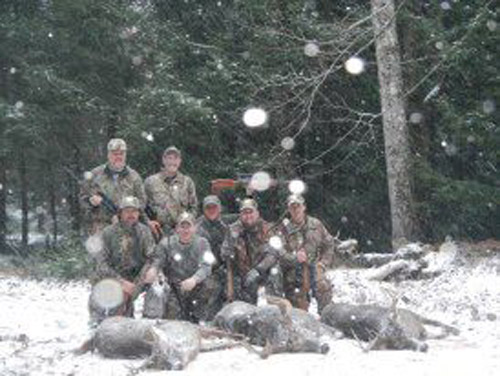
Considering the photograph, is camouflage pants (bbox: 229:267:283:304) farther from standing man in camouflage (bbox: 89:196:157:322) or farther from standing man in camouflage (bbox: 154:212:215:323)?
standing man in camouflage (bbox: 89:196:157:322)

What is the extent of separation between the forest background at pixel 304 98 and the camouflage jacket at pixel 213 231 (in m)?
4.98

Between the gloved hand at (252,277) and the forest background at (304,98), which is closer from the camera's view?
the gloved hand at (252,277)

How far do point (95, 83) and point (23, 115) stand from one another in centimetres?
220

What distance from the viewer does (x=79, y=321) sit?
37.2 feet

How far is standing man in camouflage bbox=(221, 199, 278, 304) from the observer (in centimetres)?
1054

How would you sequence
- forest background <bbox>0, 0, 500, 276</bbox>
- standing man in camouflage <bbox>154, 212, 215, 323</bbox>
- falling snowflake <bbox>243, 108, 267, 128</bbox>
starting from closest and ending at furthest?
standing man in camouflage <bbox>154, 212, 215, 323</bbox>
forest background <bbox>0, 0, 500, 276</bbox>
falling snowflake <bbox>243, 108, 267, 128</bbox>

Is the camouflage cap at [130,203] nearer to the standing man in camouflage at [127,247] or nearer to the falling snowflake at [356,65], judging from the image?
the standing man in camouflage at [127,247]

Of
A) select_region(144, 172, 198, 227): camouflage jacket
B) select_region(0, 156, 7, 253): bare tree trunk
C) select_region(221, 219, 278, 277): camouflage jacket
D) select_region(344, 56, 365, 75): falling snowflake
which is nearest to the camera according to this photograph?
select_region(221, 219, 278, 277): camouflage jacket

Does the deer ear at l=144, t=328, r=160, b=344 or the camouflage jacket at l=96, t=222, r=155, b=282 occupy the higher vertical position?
the camouflage jacket at l=96, t=222, r=155, b=282

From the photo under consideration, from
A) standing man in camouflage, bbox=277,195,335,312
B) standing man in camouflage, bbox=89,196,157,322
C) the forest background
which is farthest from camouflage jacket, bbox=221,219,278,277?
the forest background

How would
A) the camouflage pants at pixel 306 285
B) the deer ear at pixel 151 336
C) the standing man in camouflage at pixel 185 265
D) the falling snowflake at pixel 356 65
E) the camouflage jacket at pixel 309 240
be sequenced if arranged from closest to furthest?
the deer ear at pixel 151 336 < the standing man in camouflage at pixel 185 265 < the camouflage pants at pixel 306 285 < the camouflage jacket at pixel 309 240 < the falling snowflake at pixel 356 65

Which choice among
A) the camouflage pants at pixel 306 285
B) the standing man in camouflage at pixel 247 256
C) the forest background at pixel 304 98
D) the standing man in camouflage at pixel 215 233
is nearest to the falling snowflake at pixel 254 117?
the forest background at pixel 304 98

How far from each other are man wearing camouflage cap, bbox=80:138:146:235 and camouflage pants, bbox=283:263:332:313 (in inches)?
90.5

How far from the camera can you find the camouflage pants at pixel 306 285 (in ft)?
34.8
